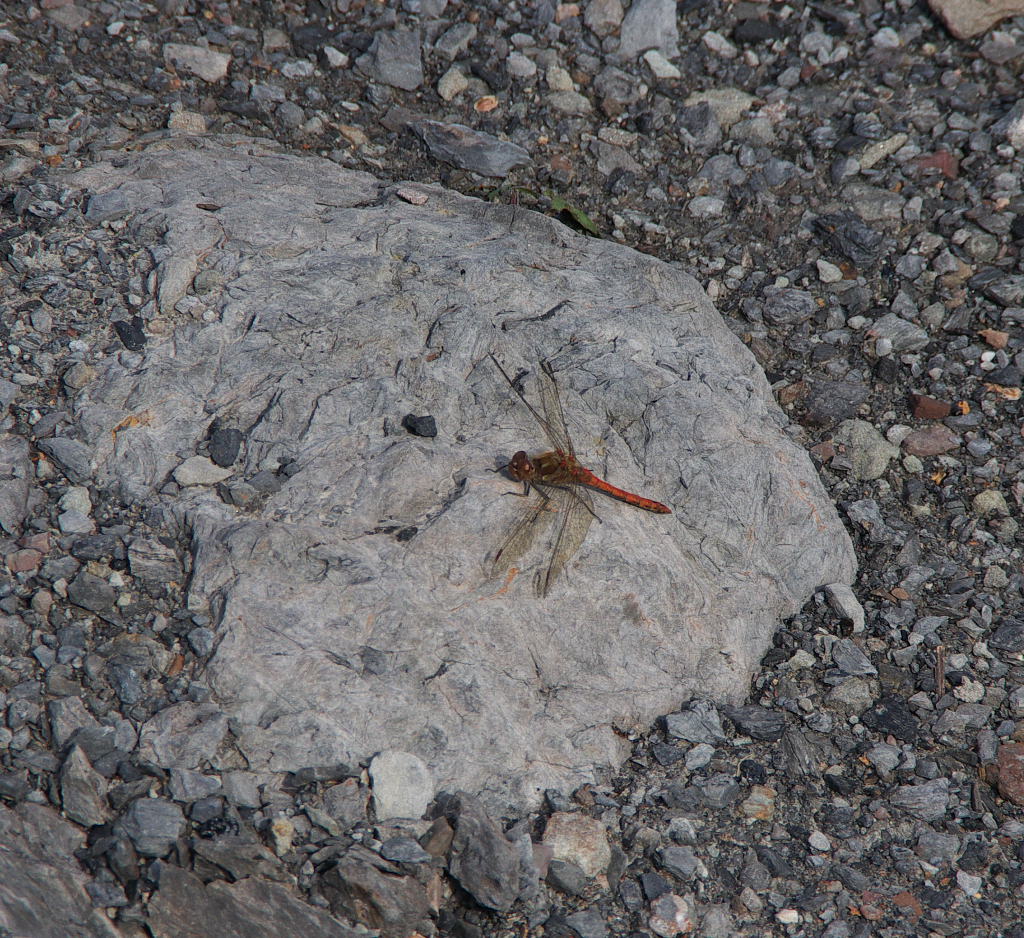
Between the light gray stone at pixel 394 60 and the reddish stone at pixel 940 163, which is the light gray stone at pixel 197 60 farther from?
the reddish stone at pixel 940 163

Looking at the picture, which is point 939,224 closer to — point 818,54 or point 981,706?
point 818,54

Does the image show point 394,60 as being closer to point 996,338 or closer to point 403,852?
point 996,338

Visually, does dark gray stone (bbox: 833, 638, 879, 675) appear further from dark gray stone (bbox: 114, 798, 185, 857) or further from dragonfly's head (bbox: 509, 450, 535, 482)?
dark gray stone (bbox: 114, 798, 185, 857)

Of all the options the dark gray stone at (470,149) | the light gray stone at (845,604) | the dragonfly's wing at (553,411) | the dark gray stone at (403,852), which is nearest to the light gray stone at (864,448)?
the light gray stone at (845,604)

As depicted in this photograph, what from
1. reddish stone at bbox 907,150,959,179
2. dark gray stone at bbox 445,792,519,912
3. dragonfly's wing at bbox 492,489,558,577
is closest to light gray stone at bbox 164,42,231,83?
dragonfly's wing at bbox 492,489,558,577

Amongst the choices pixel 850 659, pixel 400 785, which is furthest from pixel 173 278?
pixel 850 659
